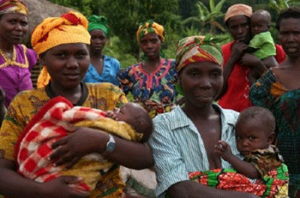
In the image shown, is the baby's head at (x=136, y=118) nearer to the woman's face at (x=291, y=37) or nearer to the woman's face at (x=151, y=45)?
the woman's face at (x=291, y=37)

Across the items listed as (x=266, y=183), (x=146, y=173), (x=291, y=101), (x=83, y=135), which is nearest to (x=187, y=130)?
(x=266, y=183)

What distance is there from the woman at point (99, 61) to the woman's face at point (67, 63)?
152 inches

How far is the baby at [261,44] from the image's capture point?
5578 millimetres

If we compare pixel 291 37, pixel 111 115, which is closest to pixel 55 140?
pixel 111 115

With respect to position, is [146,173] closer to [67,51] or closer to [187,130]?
[187,130]

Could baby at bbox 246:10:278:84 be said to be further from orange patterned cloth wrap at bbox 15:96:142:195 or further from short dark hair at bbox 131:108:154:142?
orange patterned cloth wrap at bbox 15:96:142:195

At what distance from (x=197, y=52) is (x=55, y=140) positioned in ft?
3.01

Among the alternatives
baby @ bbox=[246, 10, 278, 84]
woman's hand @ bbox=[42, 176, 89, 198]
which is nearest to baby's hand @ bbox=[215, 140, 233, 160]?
woman's hand @ bbox=[42, 176, 89, 198]

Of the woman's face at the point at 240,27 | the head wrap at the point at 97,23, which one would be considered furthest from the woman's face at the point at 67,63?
the head wrap at the point at 97,23

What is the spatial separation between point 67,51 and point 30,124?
0.42 meters

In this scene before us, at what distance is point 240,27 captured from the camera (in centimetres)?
579

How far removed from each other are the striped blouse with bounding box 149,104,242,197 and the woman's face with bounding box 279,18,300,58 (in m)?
1.36

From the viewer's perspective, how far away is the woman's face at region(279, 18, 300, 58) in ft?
13.6

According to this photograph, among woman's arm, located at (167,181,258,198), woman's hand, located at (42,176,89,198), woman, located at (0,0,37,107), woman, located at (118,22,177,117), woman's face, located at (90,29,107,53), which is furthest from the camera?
woman's face, located at (90,29,107,53)
